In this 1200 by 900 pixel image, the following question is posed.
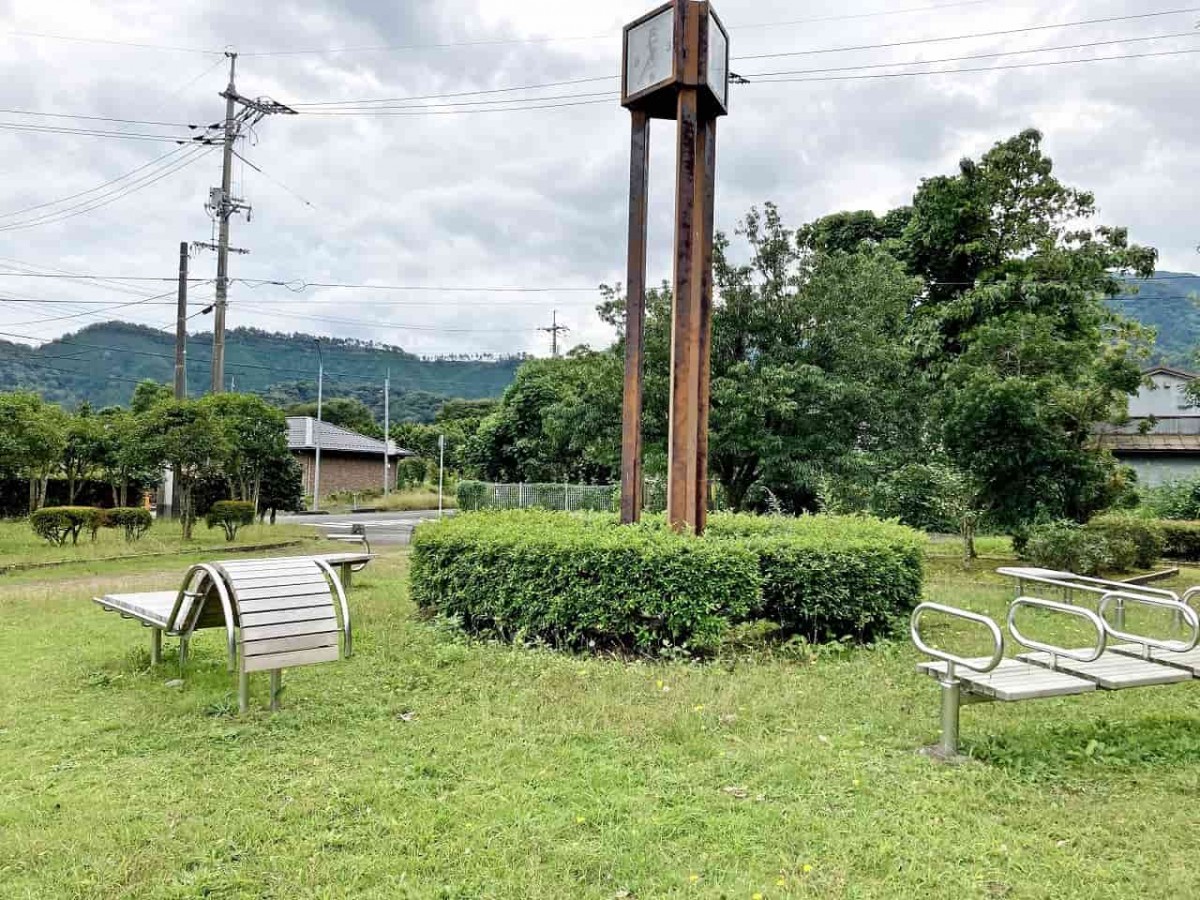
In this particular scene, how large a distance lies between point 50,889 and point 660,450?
10.8 metres

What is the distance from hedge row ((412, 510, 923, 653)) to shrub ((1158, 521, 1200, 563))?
32.1ft

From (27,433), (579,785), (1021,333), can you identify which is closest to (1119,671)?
(579,785)

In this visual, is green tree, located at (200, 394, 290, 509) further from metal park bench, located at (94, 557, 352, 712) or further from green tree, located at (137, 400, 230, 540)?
metal park bench, located at (94, 557, 352, 712)

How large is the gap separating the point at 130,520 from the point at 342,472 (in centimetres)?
2172

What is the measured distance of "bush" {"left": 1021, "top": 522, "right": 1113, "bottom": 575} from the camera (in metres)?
9.61

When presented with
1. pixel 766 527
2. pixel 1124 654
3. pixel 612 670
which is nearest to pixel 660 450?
pixel 766 527

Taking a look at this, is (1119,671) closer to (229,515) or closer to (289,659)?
Answer: (289,659)

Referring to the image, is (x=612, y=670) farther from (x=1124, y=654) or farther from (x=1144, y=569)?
(x=1144, y=569)

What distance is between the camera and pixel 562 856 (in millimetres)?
2633

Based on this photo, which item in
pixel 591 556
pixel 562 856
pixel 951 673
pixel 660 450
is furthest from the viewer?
pixel 660 450

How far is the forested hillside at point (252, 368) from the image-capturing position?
147ft

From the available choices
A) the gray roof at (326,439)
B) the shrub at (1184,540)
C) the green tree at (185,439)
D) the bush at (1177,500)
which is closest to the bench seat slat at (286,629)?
the green tree at (185,439)

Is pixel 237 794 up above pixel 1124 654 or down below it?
below

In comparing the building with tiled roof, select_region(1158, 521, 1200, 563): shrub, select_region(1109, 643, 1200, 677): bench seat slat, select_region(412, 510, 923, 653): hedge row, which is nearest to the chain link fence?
A: the building with tiled roof
